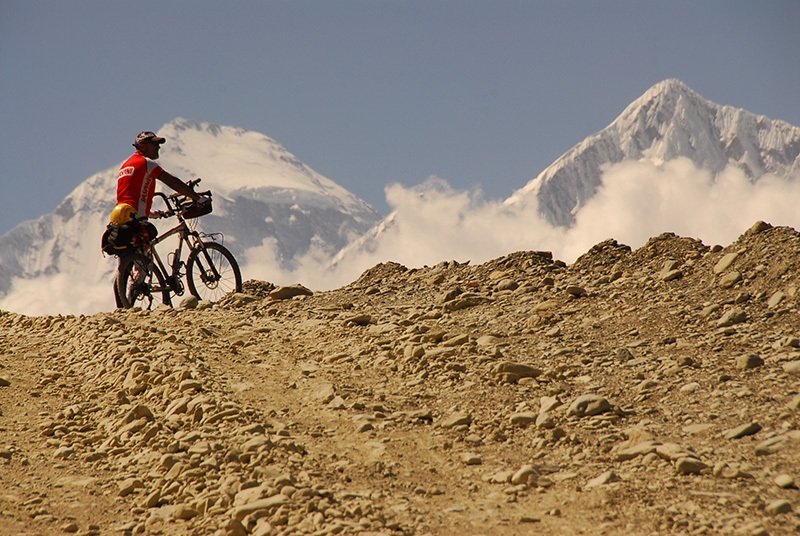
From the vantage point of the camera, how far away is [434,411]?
8352mm

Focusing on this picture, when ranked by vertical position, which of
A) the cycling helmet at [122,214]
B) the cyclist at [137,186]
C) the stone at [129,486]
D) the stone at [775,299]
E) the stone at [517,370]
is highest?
the cyclist at [137,186]

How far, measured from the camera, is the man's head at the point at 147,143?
13453 millimetres

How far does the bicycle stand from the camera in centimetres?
1329

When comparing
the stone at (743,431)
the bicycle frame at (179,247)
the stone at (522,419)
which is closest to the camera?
the stone at (743,431)

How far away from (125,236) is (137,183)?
2.69 ft

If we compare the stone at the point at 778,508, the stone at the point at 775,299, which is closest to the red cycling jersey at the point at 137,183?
the stone at the point at 775,299

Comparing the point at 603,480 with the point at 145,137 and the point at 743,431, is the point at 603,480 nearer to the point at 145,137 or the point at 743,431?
the point at 743,431

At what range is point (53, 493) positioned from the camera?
7.22 meters

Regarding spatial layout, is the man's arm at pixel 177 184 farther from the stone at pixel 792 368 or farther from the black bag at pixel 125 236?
the stone at pixel 792 368

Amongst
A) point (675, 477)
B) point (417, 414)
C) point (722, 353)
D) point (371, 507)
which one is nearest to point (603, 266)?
point (722, 353)

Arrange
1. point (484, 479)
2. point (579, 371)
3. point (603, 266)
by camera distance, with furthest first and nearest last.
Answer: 1. point (603, 266)
2. point (579, 371)
3. point (484, 479)

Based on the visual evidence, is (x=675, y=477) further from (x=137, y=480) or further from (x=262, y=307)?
(x=262, y=307)

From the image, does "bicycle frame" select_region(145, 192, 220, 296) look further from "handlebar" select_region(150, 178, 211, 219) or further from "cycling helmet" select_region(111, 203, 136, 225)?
"cycling helmet" select_region(111, 203, 136, 225)

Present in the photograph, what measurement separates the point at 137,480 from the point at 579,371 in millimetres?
4548
